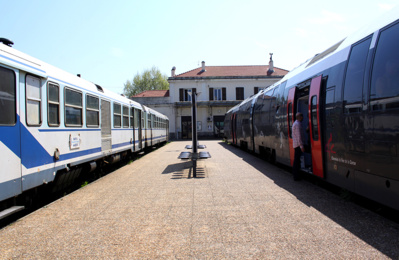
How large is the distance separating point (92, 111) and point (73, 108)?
130 cm

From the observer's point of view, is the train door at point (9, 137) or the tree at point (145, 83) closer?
the train door at point (9, 137)

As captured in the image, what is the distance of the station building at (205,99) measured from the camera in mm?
38750

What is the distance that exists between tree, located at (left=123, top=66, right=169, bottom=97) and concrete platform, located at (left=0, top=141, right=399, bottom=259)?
5833 cm

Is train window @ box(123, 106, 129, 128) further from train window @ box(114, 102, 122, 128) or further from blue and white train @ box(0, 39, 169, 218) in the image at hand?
blue and white train @ box(0, 39, 169, 218)

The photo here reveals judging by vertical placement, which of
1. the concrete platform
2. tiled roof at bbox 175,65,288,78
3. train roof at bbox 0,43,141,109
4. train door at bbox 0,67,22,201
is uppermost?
tiled roof at bbox 175,65,288,78

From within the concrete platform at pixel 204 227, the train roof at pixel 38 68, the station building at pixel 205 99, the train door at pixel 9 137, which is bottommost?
the concrete platform at pixel 204 227

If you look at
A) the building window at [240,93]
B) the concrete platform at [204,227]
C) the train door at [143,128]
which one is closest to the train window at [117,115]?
the train door at [143,128]

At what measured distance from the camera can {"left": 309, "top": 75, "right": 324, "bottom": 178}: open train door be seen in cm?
592

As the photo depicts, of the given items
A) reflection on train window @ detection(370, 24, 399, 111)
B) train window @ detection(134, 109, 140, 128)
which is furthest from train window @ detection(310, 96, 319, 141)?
train window @ detection(134, 109, 140, 128)

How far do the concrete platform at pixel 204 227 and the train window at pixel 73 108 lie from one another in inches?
70.4

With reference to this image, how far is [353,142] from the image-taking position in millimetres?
4625

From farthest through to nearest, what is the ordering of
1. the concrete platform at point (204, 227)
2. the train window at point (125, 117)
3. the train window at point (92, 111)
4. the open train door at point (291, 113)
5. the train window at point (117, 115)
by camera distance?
the train window at point (125, 117)
the train window at point (117, 115)
the train window at point (92, 111)
the open train door at point (291, 113)
the concrete platform at point (204, 227)

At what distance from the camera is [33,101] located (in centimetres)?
524

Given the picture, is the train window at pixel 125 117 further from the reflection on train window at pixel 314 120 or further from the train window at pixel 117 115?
the reflection on train window at pixel 314 120
